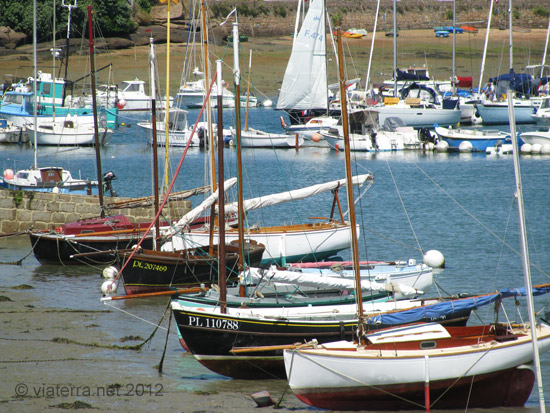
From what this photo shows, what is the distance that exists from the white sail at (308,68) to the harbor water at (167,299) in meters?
4.40

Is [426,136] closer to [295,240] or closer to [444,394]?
[295,240]

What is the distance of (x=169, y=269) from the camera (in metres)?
21.6

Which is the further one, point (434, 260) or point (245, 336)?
point (434, 260)

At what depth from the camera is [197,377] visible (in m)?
15.5

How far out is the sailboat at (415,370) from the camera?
13.5m

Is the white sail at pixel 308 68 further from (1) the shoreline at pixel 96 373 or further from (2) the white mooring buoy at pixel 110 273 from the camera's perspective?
(1) the shoreline at pixel 96 373

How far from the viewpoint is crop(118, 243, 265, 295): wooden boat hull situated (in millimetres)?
21203

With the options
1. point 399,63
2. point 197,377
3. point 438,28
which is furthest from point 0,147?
point 438,28

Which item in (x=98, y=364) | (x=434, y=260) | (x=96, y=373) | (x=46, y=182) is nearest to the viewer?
(x=96, y=373)

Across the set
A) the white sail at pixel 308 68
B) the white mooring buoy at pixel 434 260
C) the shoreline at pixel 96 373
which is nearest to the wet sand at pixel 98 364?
the shoreline at pixel 96 373

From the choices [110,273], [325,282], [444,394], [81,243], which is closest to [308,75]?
[81,243]

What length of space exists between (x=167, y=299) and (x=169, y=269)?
0.86m

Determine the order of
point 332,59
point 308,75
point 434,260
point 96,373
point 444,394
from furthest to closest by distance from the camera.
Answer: point 332,59, point 308,75, point 434,260, point 96,373, point 444,394

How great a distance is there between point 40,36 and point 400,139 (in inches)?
1821
